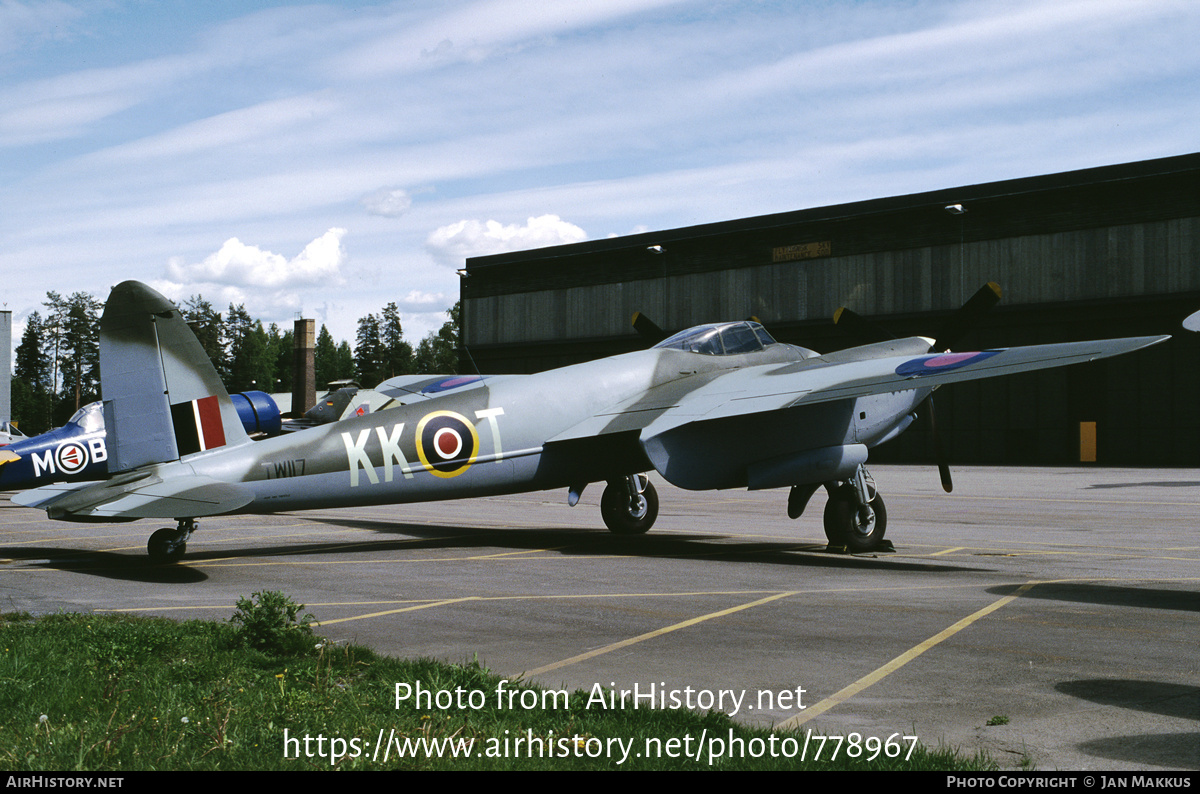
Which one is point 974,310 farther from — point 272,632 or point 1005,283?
point 1005,283

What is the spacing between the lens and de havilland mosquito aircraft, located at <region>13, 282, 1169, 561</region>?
1261cm

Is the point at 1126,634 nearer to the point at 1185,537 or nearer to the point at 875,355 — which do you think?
the point at 875,355

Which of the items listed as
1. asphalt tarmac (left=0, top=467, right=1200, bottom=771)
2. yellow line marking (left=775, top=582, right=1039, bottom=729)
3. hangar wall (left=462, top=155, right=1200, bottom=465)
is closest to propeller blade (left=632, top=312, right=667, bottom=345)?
asphalt tarmac (left=0, top=467, right=1200, bottom=771)

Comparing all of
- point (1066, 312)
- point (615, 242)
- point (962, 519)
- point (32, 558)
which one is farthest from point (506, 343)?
point (32, 558)

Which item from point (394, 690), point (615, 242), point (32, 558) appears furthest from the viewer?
point (615, 242)

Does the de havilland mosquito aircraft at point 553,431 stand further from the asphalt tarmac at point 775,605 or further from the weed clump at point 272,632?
the weed clump at point 272,632

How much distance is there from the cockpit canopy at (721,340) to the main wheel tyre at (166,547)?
27.6ft

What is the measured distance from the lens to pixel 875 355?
51.7ft

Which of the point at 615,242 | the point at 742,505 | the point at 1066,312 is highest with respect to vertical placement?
the point at 615,242

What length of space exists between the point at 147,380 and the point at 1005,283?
4375 cm

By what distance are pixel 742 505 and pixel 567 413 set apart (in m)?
11.0

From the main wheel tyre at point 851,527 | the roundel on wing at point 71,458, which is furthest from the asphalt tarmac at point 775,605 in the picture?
the roundel on wing at point 71,458

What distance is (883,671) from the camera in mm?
7301

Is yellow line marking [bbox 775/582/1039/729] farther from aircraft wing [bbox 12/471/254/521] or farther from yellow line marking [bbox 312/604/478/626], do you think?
aircraft wing [bbox 12/471/254/521]
